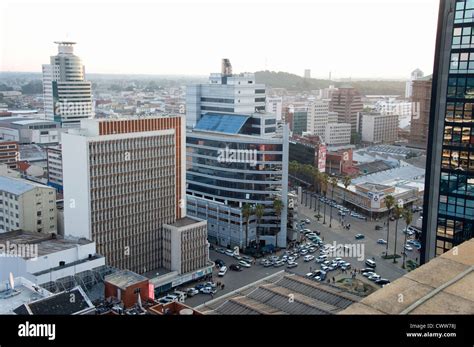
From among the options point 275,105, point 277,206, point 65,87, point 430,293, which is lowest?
point 277,206

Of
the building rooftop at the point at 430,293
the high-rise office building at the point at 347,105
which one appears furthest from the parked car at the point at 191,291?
the high-rise office building at the point at 347,105

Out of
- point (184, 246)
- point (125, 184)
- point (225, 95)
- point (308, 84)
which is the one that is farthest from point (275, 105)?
point (125, 184)

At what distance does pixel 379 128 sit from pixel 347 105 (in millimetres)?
1978

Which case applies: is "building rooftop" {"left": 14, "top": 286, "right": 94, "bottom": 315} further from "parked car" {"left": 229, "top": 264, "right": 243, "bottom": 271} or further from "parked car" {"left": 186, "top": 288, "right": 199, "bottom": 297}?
"parked car" {"left": 229, "top": 264, "right": 243, "bottom": 271}

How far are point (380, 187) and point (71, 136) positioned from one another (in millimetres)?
7683

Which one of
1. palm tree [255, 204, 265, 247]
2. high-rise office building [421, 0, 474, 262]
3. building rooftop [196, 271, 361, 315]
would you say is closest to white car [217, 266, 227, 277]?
palm tree [255, 204, 265, 247]

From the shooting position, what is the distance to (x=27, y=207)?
8.27 m

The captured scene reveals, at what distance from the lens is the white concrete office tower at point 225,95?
1105cm

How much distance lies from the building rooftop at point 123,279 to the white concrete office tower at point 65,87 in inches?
566

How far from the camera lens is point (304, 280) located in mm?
5387

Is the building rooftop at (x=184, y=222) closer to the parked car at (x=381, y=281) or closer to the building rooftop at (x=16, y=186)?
the building rooftop at (x=16, y=186)

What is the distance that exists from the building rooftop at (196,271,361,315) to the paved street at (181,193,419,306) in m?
2.00

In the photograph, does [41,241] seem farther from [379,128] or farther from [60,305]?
[379,128]

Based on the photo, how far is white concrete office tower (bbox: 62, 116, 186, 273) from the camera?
6.91 metres
